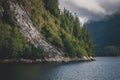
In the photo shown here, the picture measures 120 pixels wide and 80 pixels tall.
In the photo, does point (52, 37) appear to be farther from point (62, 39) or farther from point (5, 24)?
point (5, 24)

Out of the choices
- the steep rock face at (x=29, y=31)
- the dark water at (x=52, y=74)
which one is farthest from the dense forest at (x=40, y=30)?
the dark water at (x=52, y=74)

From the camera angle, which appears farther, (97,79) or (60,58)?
(60,58)

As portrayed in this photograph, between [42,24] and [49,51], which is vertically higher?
[42,24]

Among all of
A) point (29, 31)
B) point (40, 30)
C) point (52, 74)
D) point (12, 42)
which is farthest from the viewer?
point (40, 30)

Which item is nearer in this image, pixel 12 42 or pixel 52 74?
pixel 52 74

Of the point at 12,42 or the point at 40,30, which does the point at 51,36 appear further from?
the point at 12,42

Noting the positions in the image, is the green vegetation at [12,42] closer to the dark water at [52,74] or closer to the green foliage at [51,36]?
the green foliage at [51,36]

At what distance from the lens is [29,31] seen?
16750 cm

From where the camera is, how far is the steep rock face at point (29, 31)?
6491 inches

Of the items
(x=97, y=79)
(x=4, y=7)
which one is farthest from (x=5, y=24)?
(x=97, y=79)

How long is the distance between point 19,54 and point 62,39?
153 feet

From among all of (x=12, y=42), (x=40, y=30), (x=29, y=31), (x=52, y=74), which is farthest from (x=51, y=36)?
(x=52, y=74)

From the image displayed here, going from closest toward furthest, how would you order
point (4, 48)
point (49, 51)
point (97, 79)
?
point (97, 79) < point (4, 48) < point (49, 51)

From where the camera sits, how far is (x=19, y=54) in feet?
488
